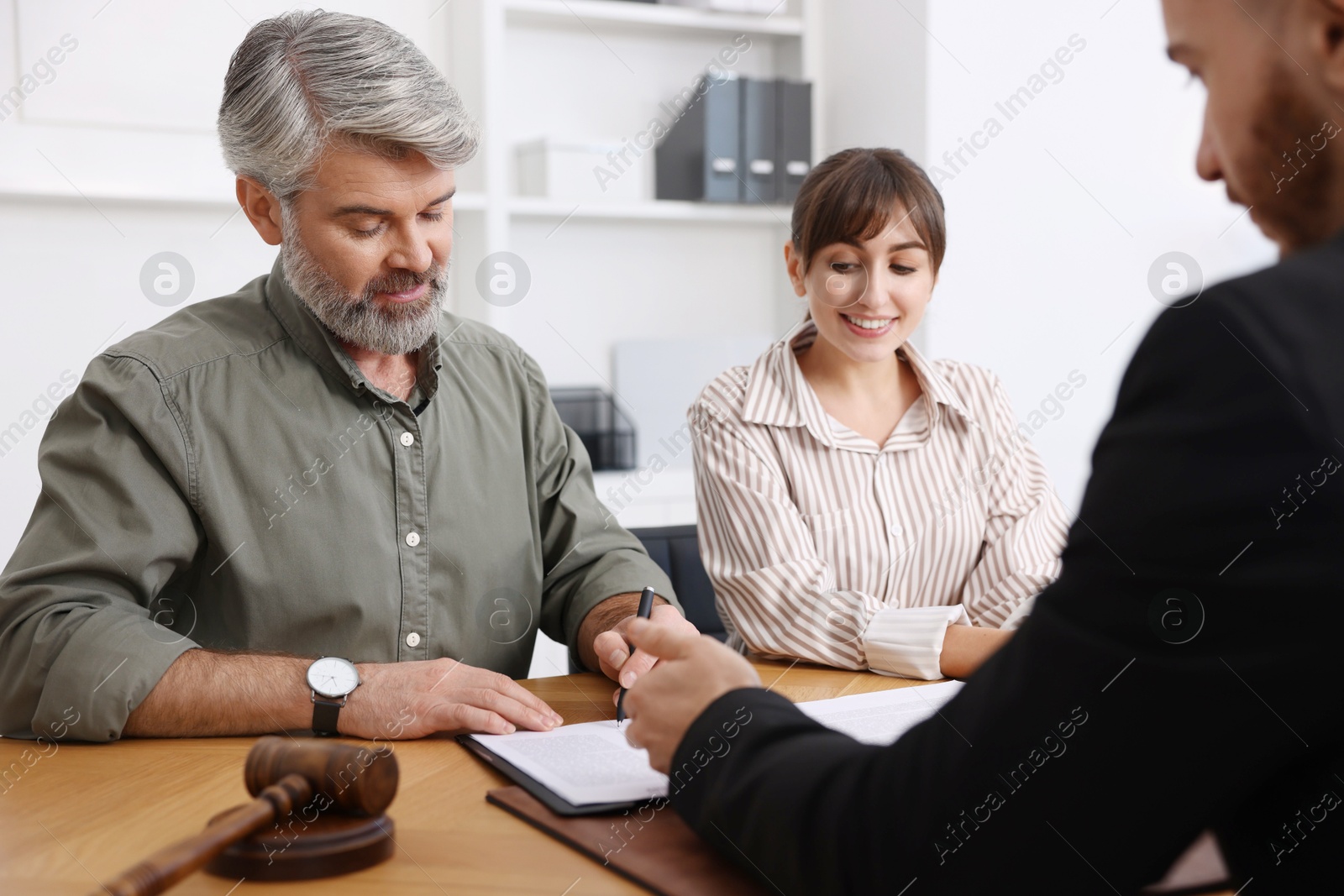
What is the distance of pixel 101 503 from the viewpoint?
4.25 feet

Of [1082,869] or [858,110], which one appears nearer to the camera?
[1082,869]

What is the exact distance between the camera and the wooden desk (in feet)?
2.62

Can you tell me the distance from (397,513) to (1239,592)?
3.80 feet

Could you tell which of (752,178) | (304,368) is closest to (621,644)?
(304,368)

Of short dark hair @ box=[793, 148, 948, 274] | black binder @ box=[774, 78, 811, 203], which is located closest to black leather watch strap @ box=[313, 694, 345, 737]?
short dark hair @ box=[793, 148, 948, 274]

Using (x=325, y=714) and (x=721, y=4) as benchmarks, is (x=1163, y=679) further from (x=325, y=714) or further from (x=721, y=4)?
(x=721, y=4)

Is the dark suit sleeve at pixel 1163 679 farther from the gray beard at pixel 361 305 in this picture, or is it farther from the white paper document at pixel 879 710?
the gray beard at pixel 361 305

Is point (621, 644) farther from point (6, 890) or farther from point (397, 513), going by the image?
point (6, 890)

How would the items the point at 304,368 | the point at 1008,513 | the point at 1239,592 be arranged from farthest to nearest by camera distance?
the point at 1008,513 → the point at 304,368 → the point at 1239,592

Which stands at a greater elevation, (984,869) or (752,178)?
(752,178)

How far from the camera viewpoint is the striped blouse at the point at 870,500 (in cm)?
174

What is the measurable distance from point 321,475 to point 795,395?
2.60 ft

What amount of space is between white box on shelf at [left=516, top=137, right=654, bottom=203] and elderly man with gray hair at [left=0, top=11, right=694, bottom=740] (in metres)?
1.62

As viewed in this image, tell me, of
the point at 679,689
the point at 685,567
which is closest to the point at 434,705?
the point at 679,689
